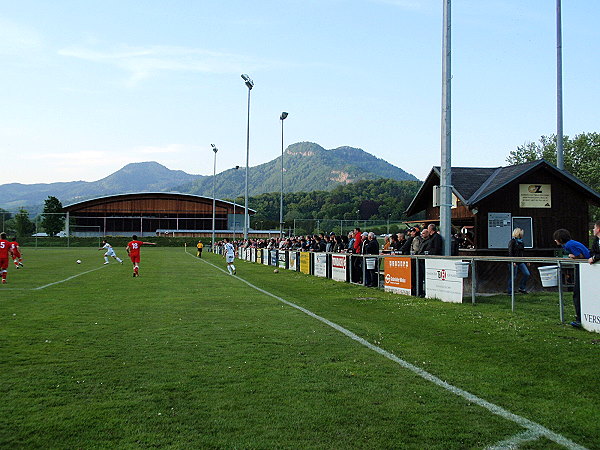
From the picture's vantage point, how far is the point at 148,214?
104750 millimetres

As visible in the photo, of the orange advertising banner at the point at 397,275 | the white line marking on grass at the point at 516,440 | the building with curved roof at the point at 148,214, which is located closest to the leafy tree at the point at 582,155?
the orange advertising banner at the point at 397,275

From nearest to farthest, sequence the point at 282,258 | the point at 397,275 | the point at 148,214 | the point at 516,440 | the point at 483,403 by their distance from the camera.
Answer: the point at 516,440
the point at 483,403
the point at 397,275
the point at 282,258
the point at 148,214

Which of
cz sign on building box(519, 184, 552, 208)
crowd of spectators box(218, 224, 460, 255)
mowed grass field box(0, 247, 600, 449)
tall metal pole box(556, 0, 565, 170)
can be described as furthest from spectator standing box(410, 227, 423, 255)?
tall metal pole box(556, 0, 565, 170)

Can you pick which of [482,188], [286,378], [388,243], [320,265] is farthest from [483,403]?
[320,265]

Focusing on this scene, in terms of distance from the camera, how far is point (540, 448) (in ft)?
14.0

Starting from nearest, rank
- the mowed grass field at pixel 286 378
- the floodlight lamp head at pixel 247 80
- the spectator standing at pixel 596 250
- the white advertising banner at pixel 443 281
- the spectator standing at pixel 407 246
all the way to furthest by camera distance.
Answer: the mowed grass field at pixel 286 378 → the spectator standing at pixel 596 250 → the white advertising banner at pixel 443 281 → the spectator standing at pixel 407 246 → the floodlight lamp head at pixel 247 80

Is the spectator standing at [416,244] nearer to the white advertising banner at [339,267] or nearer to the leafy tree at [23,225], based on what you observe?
the white advertising banner at [339,267]

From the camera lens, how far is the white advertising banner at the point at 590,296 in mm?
9188

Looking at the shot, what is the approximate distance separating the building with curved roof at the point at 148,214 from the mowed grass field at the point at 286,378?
299 ft

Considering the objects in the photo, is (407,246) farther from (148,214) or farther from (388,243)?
(148,214)

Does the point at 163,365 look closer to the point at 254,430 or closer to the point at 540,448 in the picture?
the point at 254,430

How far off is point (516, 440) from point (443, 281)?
986cm

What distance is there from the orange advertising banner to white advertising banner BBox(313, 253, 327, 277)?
20.4 ft

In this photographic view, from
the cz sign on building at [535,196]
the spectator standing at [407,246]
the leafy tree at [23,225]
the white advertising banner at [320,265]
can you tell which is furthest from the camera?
the leafy tree at [23,225]
